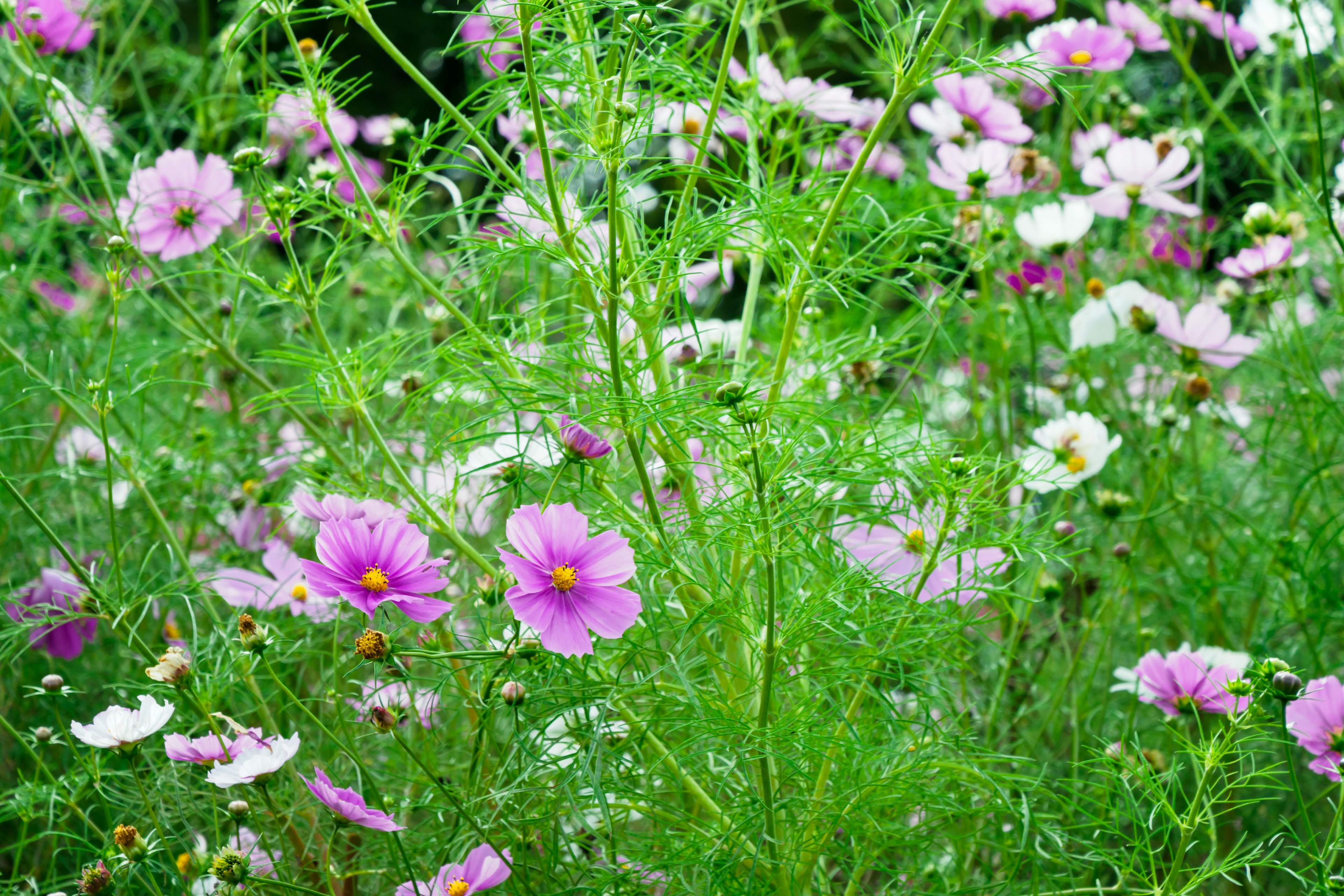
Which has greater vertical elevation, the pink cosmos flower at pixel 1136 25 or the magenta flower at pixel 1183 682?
the pink cosmos flower at pixel 1136 25

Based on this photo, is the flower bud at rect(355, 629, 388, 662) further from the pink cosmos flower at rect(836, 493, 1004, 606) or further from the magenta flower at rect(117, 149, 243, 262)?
the magenta flower at rect(117, 149, 243, 262)

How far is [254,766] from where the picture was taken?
1.86ft

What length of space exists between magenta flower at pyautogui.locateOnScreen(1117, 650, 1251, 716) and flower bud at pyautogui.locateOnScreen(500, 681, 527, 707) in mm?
427

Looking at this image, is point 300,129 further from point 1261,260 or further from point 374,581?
point 1261,260

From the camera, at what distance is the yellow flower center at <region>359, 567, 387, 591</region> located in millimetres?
568

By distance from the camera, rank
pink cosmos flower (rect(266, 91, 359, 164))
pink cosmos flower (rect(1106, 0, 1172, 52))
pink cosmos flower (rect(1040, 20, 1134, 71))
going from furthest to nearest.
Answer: pink cosmos flower (rect(1106, 0, 1172, 52)) < pink cosmos flower (rect(1040, 20, 1134, 71)) < pink cosmos flower (rect(266, 91, 359, 164))

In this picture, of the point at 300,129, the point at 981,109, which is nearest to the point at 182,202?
the point at 300,129

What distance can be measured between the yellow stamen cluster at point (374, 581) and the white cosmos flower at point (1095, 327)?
673 millimetres

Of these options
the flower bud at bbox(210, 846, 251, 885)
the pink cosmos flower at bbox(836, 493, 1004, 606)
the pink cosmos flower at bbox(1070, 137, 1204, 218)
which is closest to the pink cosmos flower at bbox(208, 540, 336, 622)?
the flower bud at bbox(210, 846, 251, 885)

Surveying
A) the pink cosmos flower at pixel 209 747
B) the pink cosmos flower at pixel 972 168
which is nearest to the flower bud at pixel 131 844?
the pink cosmos flower at pixel 209 747

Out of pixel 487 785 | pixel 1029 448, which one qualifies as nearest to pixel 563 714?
pixel 487 785

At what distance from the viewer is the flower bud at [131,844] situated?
58cm

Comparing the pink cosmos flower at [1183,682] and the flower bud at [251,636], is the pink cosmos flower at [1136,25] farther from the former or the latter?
the flower bud at [251,636]

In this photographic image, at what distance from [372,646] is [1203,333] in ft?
2.37
